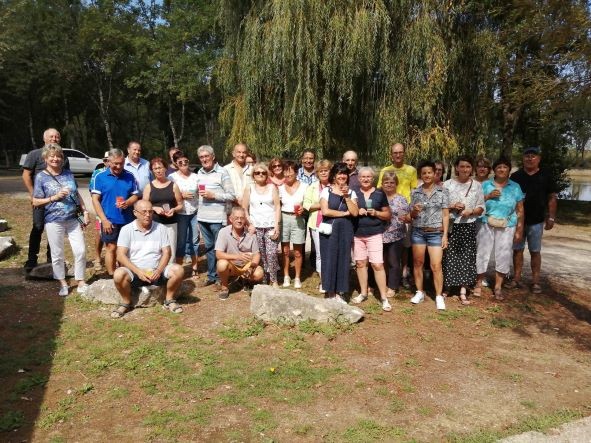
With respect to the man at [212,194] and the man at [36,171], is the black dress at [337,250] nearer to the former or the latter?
the man at [212,194]

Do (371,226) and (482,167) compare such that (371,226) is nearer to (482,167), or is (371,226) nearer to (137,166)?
(482,167)

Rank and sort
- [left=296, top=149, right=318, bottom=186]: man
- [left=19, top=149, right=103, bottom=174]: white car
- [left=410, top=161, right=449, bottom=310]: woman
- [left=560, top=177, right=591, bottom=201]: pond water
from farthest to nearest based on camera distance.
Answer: [left=19, top=149, right=103, bottom=174]: white car → [left=560, top=177, right=591, bottom=201]: pond water → [left=296, top=149, right=318, bottom=186]: man → [left=410, top=161, right=449, bottom=310]: woman

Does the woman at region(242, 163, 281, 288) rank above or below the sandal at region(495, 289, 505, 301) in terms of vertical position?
above

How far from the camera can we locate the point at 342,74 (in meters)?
8.96

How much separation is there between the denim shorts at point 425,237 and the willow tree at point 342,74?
484 cm

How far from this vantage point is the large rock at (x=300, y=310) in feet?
15.0

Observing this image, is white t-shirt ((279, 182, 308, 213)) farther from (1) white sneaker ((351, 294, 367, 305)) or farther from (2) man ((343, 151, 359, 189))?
(1) white sneaker ((351, 294, 367, 305))

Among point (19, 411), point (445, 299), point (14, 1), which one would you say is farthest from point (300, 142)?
point (14, 1)

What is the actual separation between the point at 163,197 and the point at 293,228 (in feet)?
5.27

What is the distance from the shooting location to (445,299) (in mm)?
5426

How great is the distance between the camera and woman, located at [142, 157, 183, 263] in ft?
17.2

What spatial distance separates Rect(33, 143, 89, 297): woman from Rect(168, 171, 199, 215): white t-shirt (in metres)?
1.19

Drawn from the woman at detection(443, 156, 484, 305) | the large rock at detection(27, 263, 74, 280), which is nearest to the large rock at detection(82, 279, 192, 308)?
the large rock at detection(27, 263, 74, 280)

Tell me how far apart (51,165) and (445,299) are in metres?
4.94
